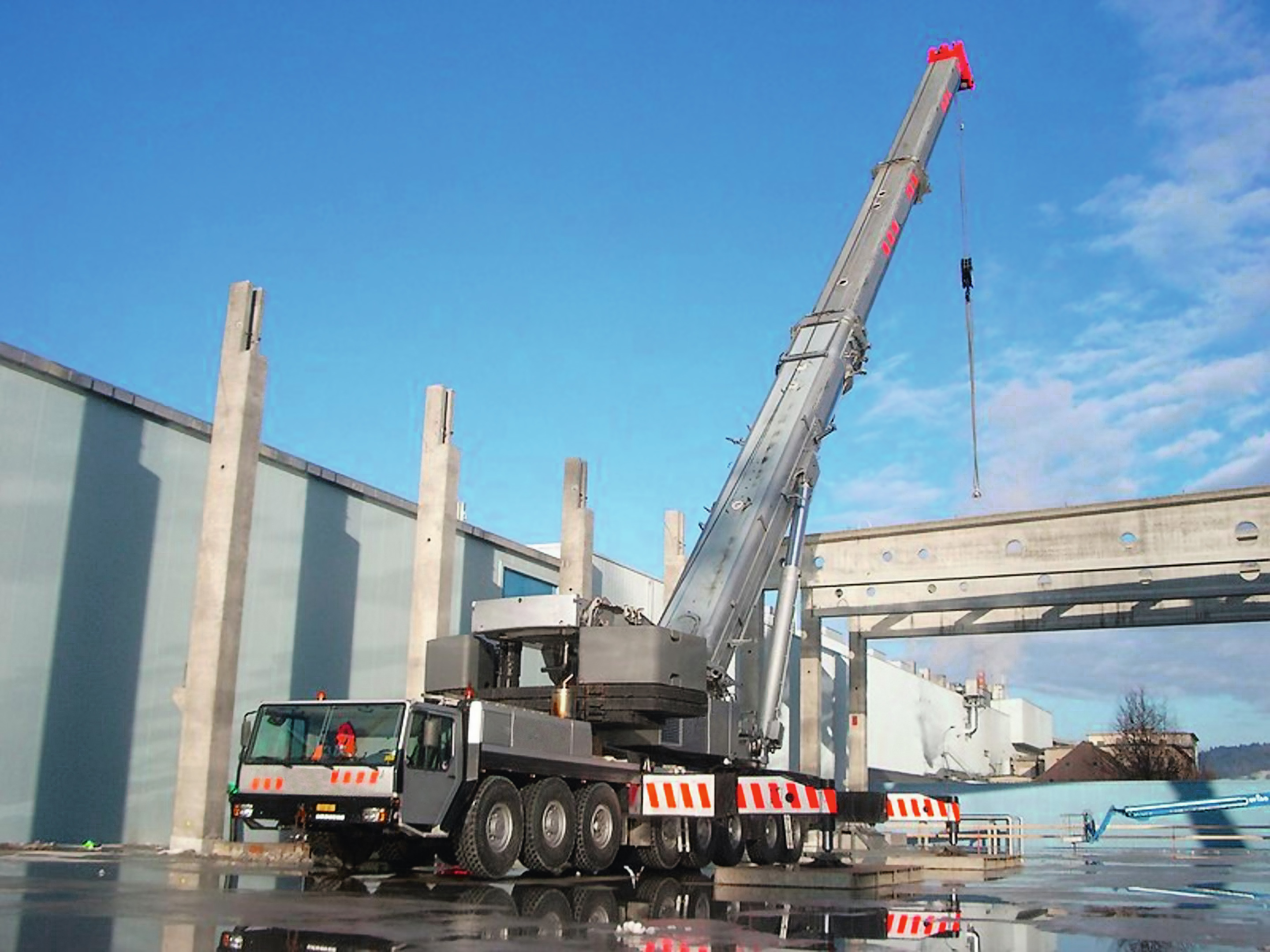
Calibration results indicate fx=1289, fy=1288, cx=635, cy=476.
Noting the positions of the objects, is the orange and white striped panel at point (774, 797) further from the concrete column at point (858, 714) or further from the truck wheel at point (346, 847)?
the concrete column at point (858, 714)

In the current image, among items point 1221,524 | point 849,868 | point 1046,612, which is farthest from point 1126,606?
point 849,868

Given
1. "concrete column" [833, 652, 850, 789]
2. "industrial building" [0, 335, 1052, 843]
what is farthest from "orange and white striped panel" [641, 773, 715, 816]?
"concrete column" [833, 652, 850, 789]

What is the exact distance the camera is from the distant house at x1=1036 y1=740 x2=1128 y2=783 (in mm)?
62375

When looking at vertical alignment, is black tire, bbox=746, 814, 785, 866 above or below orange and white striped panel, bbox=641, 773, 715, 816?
below

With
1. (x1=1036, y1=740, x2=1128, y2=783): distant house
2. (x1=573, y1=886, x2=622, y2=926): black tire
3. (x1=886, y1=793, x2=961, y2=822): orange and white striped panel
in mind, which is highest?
(x1=1036, y1=740, x2=1128, y2=783): distant house

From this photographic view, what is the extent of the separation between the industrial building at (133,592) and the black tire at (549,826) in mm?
7393

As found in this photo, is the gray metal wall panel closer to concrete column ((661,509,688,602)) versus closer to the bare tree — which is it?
concrete column ((661,509,688,602))

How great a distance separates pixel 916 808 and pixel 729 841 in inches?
118

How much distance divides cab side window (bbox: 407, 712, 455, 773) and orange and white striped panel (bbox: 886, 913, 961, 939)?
16.2 ft

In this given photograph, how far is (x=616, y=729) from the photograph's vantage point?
1633 centimetres

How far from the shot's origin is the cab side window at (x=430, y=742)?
1341 centimetres

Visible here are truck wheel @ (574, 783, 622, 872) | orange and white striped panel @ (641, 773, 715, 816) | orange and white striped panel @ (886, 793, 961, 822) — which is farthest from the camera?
orange and white striped panel @ (886, 793, 961, 822)

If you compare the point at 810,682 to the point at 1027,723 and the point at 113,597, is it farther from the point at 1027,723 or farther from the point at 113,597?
the point at 1027,723

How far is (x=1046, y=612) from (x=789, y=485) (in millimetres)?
18410
